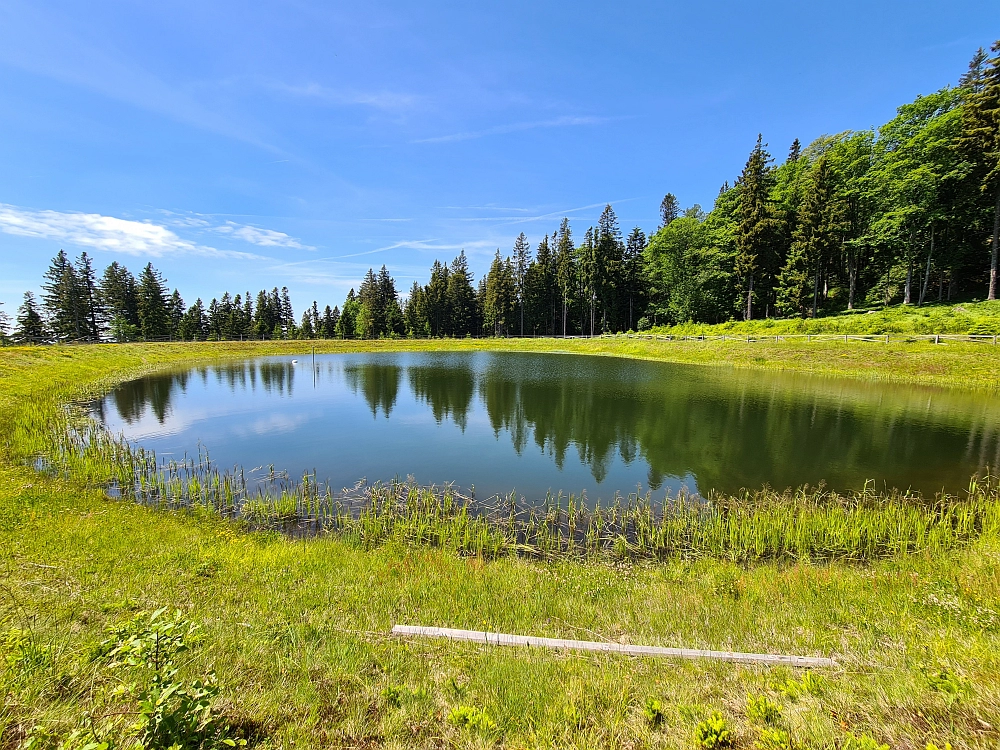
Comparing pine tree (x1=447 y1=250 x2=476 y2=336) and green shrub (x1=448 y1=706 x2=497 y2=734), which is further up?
pine tree (x1=447 y1=250 x2=476 y2=336)

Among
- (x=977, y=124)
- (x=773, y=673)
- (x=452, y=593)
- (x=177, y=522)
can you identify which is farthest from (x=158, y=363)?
(x=977, y=124)

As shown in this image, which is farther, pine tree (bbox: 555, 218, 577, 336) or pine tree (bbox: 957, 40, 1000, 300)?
pine tree (bbox: 555, 218, 577, 336)

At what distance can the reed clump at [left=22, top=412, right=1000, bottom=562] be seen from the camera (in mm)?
7918

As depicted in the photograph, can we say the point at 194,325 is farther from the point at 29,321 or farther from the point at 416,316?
the point at 416,316

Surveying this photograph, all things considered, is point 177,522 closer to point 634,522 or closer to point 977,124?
point 634,522

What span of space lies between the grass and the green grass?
1425 inches

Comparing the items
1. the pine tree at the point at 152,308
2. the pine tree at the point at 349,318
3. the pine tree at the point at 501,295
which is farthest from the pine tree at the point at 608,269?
the pine tree at the point at 152,308

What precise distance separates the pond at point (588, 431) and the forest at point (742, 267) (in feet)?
91.5

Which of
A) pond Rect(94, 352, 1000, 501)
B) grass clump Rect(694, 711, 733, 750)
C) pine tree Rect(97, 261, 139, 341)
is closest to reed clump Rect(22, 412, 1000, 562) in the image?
pond Rect(94, 352, 1000, 501)

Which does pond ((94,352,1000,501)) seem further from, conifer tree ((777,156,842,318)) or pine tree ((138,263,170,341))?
pine tree ((138,263,170,341))

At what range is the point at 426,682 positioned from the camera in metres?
3.82

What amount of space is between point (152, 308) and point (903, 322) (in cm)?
11134

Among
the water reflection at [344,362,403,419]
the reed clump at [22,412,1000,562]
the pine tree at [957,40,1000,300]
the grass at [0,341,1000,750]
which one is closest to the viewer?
the grass at [0,341,1000,750]

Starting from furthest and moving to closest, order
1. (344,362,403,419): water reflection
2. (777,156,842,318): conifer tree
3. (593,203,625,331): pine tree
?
(593,203,625,331): pine tree < (777,156,842,318): conifer tree < (344,362,403,419): water reflection
